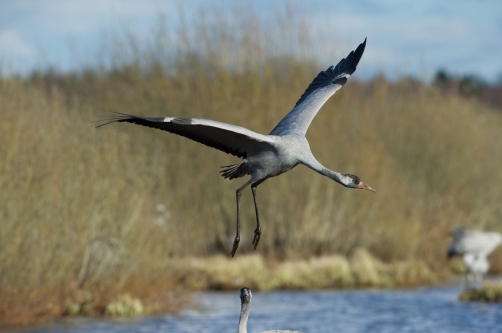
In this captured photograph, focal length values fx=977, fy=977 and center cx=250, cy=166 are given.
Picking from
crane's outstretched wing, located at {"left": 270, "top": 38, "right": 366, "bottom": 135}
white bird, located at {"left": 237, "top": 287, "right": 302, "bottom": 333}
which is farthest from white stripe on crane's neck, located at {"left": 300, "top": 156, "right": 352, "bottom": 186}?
white bird, located at {"left": 237, "top": 287, "right": 302, "bottom": 333}

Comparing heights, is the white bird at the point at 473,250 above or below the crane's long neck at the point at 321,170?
above

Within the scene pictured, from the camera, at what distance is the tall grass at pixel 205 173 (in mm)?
14711

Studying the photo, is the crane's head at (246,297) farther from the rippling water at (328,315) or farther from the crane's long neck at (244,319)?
the rippling water at (328,315)

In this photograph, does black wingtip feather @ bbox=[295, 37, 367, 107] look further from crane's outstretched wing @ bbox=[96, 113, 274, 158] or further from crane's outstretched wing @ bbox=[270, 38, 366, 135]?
crane's outstretched wing @ bbox=[96, 113, 274, 158]

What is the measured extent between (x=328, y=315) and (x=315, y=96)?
8.55 m

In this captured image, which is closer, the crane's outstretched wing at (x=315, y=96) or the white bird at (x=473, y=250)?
the crane's outstretched wing at (x=315, y=96)

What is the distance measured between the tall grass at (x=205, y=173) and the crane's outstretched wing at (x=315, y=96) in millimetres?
5018

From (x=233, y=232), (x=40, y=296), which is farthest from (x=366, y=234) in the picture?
(x=40, y=296)

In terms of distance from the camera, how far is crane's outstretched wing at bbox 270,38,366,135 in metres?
9.80

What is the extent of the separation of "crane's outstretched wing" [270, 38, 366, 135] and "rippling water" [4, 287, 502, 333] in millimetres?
6231

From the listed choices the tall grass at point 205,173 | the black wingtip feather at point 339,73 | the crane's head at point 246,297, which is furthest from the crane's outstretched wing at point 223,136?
the tall grass at point 205,173

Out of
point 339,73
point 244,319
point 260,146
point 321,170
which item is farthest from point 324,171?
point 339,73

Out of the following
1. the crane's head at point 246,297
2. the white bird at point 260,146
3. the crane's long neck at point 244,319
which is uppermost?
the white bird at point 260,146

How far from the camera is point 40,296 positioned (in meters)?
15.0
